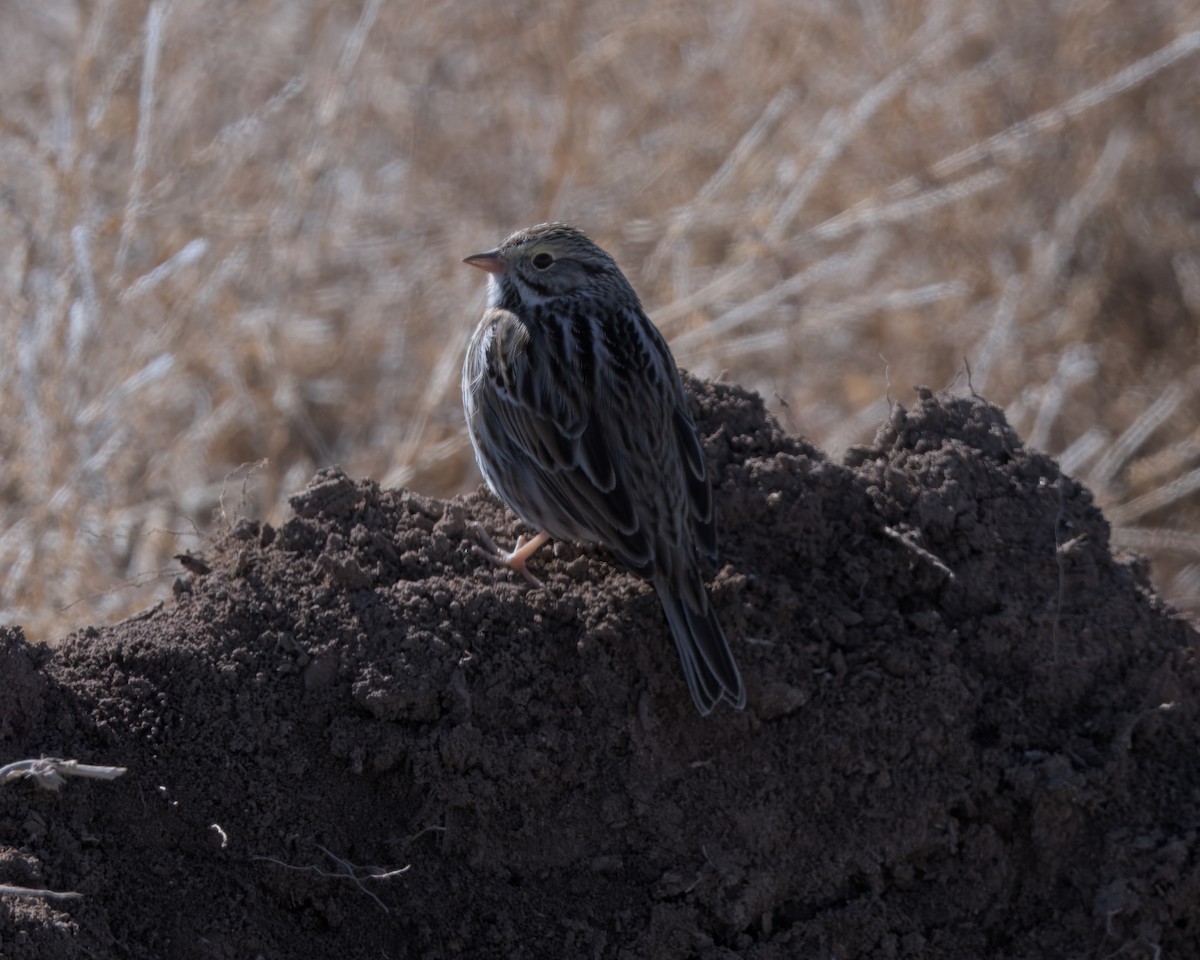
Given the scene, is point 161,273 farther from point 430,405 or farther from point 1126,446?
point 1126,446

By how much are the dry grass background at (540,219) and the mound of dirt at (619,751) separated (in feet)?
8.90

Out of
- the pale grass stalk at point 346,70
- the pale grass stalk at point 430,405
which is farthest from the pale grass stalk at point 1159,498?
the pale grass stalk at point 346,70

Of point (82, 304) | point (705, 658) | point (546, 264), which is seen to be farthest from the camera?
point (82, 304)

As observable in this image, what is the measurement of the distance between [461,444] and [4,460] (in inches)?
81.6

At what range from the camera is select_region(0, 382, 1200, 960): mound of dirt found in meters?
3.78

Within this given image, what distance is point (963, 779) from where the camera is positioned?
4148mm

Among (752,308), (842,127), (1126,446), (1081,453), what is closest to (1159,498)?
(1126,446)

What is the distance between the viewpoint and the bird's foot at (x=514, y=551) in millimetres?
4461

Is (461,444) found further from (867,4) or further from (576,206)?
(867,4)

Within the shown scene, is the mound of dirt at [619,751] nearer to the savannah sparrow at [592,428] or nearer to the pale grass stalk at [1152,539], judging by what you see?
the savannah sparrow at [592,428]

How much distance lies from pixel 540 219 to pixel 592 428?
13.3 feet

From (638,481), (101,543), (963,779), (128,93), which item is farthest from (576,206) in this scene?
(963,779)

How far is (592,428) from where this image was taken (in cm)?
481

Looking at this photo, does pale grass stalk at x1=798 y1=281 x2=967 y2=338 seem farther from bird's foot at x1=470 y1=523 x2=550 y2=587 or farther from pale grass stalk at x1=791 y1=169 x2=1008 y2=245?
bird's foot at x1=470 y1=523 x2=550 y2=587
